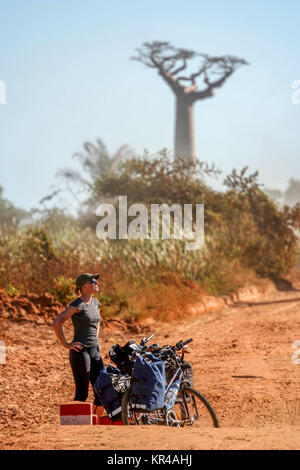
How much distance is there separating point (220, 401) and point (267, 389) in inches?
33.8

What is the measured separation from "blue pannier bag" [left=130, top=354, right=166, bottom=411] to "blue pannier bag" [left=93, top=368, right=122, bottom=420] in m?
0.38

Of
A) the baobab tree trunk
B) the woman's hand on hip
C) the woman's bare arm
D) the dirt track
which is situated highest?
the baobab tree trunk

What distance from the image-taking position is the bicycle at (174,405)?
21.9 feet

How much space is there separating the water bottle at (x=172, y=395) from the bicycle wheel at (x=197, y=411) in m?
0.18

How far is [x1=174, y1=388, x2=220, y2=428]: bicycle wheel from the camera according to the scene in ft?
22.7

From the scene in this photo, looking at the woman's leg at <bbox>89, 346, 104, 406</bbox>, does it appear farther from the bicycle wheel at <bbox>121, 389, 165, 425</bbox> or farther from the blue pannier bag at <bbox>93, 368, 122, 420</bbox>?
the bicycle wheel at <bbox>121, 389, 165, 425</bbox>

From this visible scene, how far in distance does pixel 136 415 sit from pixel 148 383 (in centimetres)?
37

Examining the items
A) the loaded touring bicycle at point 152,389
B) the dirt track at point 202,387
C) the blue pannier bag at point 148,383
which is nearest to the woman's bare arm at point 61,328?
the loaded touring bicycle at point 152,389

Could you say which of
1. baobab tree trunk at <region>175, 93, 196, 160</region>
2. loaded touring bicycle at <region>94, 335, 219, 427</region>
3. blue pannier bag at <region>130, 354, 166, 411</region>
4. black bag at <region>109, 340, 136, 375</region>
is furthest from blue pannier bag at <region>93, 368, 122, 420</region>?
baobab tree trunk at <region>175, 93, 196, 160</region>

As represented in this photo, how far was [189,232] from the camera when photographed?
2370cm

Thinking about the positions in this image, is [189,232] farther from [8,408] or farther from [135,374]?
[135,374]

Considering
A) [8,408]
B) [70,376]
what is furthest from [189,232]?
[8,408]

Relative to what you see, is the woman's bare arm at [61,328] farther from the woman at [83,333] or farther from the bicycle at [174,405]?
the bicycle at [174,405]

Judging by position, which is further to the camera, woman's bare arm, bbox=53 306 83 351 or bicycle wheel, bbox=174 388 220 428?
woman's bare arm, bbox=53 306 83 351
